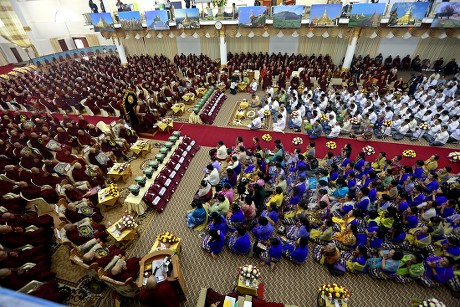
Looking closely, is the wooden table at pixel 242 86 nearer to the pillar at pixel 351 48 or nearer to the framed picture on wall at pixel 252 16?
the framed picture on wall at pixel 252 16

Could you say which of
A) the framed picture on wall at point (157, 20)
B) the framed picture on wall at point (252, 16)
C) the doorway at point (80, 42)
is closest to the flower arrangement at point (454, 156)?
the framed picture on wall at point (252, 16)

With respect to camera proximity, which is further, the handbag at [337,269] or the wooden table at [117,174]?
the wooden table at [117,174]

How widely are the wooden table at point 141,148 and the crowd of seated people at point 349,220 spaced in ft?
11.4

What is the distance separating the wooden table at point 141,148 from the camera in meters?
9.34

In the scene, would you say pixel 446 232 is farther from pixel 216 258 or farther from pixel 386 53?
pixel 386 53

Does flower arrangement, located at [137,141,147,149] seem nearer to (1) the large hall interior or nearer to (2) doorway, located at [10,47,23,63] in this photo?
(1) the large hall interior

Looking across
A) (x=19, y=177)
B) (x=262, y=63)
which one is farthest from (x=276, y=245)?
(x=262, y=63)

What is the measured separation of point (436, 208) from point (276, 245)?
478cm

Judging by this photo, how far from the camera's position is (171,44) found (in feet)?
70.0

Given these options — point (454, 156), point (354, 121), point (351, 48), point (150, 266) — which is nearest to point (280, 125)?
point (354, 121)

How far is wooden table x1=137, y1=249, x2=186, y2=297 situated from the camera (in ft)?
15.4

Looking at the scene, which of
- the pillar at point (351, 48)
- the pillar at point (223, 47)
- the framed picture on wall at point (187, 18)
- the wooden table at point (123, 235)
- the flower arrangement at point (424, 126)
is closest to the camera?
the wooden table at point (123, 235)

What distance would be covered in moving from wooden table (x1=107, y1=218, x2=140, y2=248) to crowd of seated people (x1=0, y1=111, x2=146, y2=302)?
0.30 metres


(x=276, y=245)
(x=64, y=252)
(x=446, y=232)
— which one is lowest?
(x=64, y=252)
